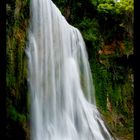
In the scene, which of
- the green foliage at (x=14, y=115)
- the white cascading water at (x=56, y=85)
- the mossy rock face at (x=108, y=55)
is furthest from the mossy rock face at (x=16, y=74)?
the mossy rock face at (x=108, y=55)

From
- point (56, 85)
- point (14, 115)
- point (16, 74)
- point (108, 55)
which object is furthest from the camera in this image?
point (108, 55)

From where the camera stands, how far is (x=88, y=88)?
413 inches

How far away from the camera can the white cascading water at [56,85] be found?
828 centimetres

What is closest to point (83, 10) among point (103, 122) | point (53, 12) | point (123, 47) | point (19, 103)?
point (123, 47)

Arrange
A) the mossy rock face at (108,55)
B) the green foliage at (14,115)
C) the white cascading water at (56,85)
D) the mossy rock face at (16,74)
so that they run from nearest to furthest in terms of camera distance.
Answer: the green foliage at (14,115)
the mossy rock face at (16,74)
the white cascading water at (56,85)
the mossy rock face at (108,55)

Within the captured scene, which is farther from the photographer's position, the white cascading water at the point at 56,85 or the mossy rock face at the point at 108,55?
the mossy rock face at the point at 108,55

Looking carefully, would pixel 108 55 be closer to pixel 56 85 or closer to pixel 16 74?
pixel 56 85

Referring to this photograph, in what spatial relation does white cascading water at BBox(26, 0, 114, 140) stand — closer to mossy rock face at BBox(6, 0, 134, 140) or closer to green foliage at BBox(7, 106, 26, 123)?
green foliage at BBox(7, 106, 26, 123)

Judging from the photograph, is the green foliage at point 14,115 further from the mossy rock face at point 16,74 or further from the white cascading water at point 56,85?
the white cascading water at point 56,85

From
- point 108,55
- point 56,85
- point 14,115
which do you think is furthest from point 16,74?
point 108,55

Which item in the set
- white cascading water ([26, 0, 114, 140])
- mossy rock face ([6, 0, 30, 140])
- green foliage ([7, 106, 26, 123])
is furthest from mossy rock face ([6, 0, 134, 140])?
green foliage ([7, 106, 26, 123])

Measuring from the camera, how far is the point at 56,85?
898 cm

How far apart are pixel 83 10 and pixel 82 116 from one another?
3969 mm
